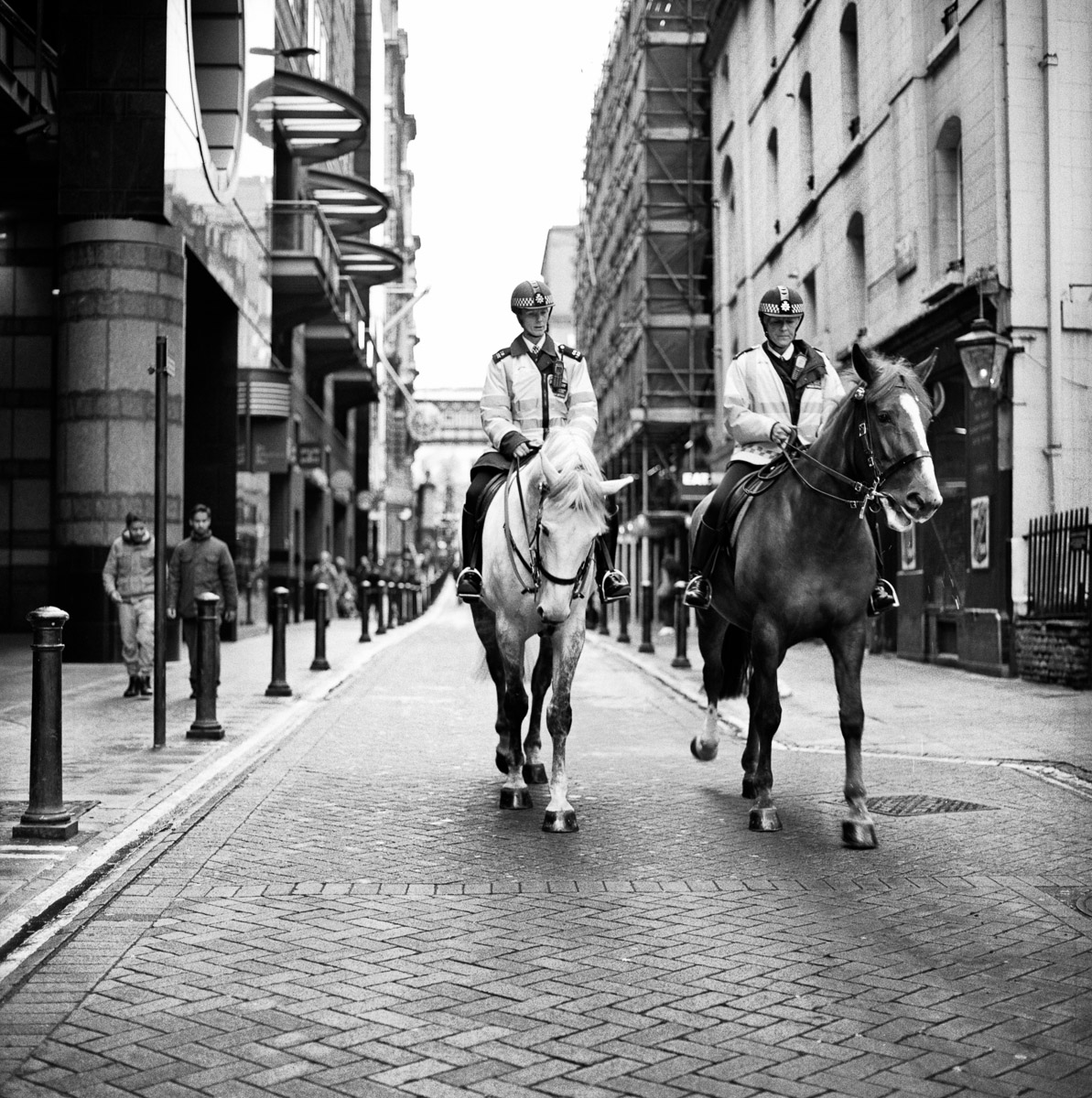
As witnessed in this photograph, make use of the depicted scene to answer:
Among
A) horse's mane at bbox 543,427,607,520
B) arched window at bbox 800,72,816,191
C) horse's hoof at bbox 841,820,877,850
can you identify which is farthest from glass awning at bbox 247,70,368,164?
horse's hoof at bbox 841,820,877,850

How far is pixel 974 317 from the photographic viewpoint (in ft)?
61.6

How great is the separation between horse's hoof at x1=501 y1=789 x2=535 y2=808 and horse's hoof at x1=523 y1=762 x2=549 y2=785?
814 mm

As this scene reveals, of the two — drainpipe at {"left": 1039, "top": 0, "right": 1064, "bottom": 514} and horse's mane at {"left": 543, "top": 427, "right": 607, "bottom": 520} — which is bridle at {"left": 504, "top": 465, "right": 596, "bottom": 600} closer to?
horse's mane at {"left": 543, "top": 427, "right": 607, "bottom": 520}

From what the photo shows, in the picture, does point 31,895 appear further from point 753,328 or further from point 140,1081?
point 753,328

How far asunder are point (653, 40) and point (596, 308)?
70.6 ft

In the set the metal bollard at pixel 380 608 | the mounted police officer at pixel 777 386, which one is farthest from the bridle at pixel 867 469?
the metal bollard at pixel 380 608

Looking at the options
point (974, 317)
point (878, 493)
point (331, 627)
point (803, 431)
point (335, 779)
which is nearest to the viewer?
point (878, 493)

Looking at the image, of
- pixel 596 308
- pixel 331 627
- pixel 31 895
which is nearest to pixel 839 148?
pixel 331 627

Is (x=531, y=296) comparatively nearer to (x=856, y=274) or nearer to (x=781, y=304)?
(x=781, y=304)

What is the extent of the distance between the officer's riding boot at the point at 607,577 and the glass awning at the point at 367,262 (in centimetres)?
3500

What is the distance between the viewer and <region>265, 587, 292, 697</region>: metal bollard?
1527 cm

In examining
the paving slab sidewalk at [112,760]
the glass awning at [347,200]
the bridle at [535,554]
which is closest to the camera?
the paving slab sidewalk at [112,760]

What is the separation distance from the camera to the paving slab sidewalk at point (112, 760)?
620cm

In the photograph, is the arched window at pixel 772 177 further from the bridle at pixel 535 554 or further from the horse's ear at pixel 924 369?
the horse's ear at pixel 924 369
